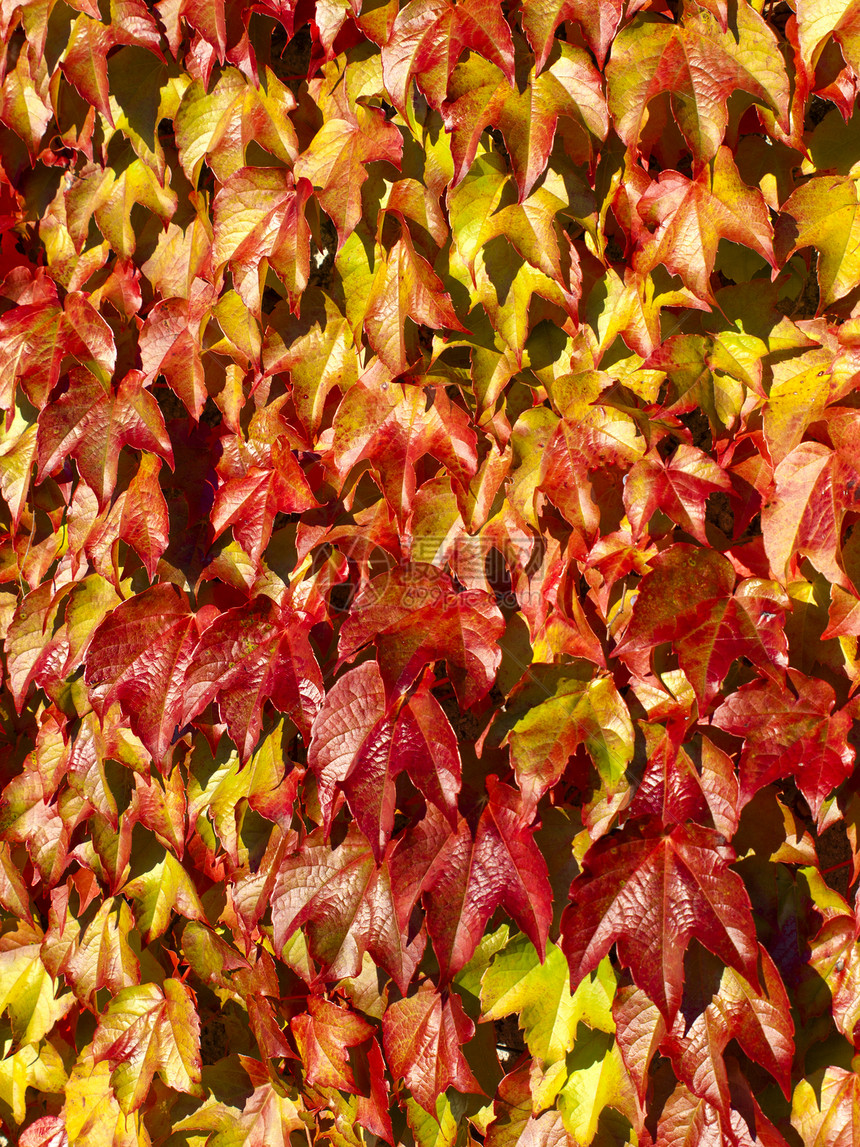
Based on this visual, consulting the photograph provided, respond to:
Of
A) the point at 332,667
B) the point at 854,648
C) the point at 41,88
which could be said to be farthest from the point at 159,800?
the point at 41,88

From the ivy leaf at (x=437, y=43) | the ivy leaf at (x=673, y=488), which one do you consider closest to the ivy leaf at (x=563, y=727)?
the ivy leaf at (x=673, y=488)

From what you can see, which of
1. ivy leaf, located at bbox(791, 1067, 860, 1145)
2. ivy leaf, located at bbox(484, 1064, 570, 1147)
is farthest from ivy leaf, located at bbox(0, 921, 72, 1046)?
ivy leaf, located at bbox(791, 1067, 860, 1145)

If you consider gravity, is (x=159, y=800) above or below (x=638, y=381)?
below

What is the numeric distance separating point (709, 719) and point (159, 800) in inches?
43.8

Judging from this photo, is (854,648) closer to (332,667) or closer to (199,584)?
(332,667)

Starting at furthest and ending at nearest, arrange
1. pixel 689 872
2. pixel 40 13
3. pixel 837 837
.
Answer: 1. pixel 40 13
2. pixel 837 837
3. pixel 689 872

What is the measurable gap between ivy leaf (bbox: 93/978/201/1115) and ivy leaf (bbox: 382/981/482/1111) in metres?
0.46

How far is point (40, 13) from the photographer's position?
66.4 inches

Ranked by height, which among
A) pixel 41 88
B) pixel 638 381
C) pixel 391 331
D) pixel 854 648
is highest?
pixel 41 88

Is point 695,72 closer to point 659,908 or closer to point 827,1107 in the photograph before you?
point 659,908

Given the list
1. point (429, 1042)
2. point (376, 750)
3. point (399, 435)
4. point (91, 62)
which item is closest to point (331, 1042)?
point (429, 1042)

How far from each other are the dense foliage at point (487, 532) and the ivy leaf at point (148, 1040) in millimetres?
15

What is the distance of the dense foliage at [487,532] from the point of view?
132 cm

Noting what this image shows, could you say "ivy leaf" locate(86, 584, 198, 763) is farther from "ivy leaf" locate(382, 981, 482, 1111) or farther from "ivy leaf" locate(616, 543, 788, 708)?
"ivy leaf" locate(616, 543, 788, 708)
